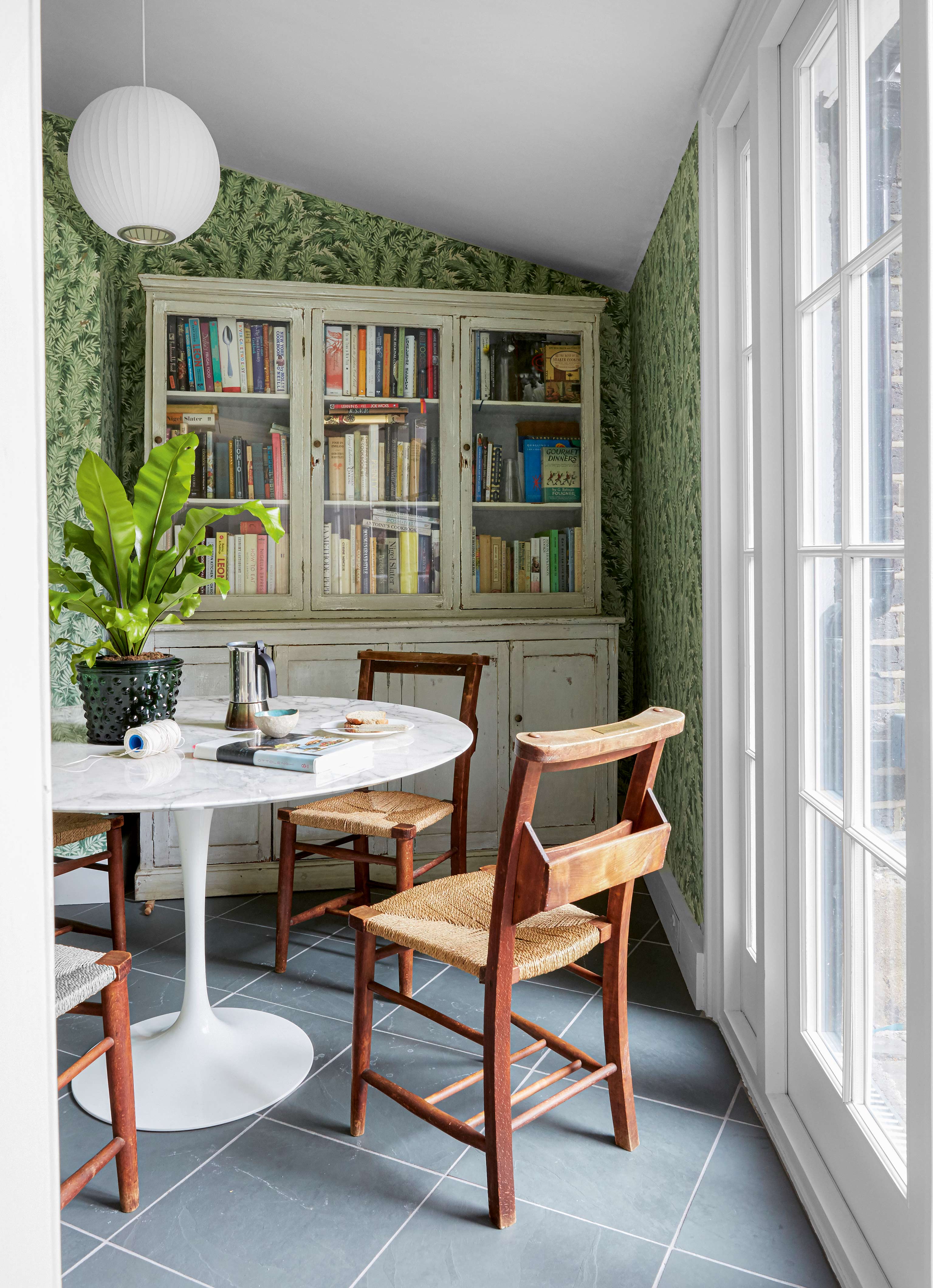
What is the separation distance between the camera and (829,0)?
150cm

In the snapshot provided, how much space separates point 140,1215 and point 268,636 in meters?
1.86

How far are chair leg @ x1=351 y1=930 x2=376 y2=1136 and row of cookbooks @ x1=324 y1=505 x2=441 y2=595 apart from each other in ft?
6.08

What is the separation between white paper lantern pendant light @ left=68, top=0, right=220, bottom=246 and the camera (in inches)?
78.0

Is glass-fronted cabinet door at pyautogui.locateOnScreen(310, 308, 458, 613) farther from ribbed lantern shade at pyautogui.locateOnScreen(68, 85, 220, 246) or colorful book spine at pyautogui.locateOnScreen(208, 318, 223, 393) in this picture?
ribbed lantern shade at pyautogui.locateOnScreen(68, 85, 220, 246)

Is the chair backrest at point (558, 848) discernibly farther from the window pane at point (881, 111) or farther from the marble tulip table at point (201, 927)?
the window pane at point (881, 111)

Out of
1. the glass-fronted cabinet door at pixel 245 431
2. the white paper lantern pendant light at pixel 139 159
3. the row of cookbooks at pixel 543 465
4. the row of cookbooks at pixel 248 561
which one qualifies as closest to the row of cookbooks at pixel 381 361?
the glass-fronted cabinet door at pixel 245 431

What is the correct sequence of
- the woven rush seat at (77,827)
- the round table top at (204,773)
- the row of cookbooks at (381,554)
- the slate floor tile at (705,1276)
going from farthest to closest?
the row of cookbooks at (381,554) → the woven rush seat at (77,827) → the round table top at (204,773) → the slate floor tile at (705,1276)

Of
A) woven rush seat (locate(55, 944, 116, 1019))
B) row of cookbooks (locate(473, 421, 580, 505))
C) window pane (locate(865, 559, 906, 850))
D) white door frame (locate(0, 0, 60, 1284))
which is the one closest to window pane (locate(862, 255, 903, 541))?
window pane (locate(865, 559, 906, 850))

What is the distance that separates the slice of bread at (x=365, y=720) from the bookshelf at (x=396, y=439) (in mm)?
1173

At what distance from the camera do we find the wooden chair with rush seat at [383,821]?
233 cm

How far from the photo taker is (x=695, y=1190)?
5.26 ft

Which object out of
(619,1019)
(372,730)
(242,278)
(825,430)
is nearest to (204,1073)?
(372,730)

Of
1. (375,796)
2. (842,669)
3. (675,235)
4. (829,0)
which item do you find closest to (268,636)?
(375,796)

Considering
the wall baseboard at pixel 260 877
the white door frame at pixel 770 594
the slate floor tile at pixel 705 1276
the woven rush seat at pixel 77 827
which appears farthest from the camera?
the wall baseboard at pixel 260 877
